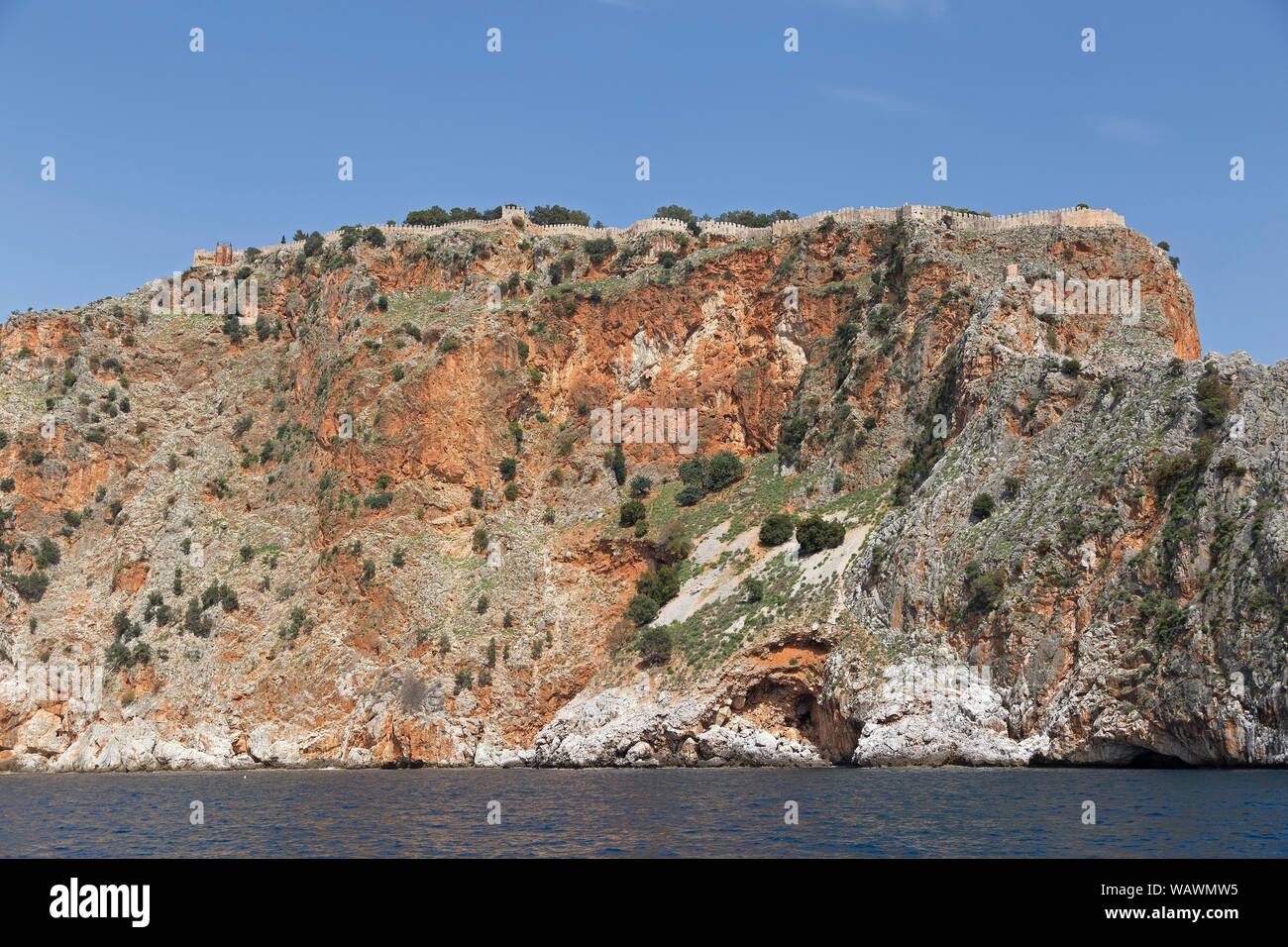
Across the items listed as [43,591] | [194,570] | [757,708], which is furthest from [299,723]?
[757,708]

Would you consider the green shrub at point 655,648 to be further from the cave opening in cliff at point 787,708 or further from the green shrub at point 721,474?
the green shrub at point 721,474

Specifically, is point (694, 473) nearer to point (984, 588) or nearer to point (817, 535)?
point (817, 535)

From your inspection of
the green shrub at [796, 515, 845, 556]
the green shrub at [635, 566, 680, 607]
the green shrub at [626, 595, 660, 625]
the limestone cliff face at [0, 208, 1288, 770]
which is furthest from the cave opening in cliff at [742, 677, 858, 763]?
the green shrub at [635, 566, 680, 607]

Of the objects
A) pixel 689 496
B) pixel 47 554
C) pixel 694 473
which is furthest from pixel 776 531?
pixel 47 554

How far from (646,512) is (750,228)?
2232 centimetres

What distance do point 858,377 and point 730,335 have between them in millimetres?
11571

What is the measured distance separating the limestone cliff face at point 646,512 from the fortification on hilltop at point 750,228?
105 cm

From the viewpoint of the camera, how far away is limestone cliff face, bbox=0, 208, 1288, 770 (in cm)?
5091

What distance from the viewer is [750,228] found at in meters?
86.6

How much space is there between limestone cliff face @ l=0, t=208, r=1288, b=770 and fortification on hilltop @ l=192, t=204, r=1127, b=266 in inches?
41.3

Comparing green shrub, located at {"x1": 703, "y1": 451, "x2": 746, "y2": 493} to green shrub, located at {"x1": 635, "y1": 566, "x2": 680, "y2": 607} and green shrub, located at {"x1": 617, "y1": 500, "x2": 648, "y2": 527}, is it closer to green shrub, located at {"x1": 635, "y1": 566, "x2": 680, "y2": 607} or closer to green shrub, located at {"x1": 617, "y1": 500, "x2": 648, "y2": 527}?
green shrub, located at {"x1": 617, "y1": 500, "x2": 648, "y2": 527}

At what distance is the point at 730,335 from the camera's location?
83.1 m

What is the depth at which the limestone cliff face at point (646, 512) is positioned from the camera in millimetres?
50906

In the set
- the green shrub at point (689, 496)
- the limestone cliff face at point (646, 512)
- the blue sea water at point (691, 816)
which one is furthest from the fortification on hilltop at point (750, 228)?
the blue sea water at point (691, 816)
